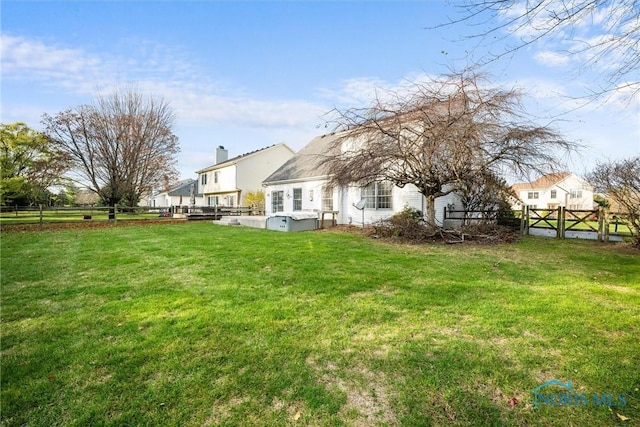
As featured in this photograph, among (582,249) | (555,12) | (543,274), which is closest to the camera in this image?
(555,12)

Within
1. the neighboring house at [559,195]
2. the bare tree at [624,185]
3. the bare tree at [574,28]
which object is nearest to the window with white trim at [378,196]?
the bare tree at [624,185]

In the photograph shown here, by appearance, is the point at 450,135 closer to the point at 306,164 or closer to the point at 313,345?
the point at 313,345

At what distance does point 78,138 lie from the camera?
68.7 ft

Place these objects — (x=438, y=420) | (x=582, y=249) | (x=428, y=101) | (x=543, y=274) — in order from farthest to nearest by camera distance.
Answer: (x=428, y=101), (x=582, y=249), (x=543, y=274), (x=438, y=420)

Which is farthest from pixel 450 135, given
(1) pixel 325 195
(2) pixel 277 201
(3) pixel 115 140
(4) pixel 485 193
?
(3) pixel 115 140

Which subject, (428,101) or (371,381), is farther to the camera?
(428,101)

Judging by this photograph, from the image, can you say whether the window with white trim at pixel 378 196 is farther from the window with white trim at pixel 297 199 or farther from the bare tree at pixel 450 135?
the window with white trim at pixel 297 199

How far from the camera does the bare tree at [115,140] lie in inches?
822

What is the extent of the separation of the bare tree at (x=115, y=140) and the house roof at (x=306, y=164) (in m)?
10.1

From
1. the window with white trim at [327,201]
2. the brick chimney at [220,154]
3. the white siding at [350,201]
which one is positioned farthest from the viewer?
the brick chimney at [220,154]

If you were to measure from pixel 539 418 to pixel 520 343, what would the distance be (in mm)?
1091

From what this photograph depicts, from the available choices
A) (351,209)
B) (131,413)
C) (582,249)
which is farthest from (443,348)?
(351,209)

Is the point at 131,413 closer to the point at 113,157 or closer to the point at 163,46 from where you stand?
the point at 163,46

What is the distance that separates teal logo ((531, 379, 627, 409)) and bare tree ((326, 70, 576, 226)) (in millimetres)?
7766
